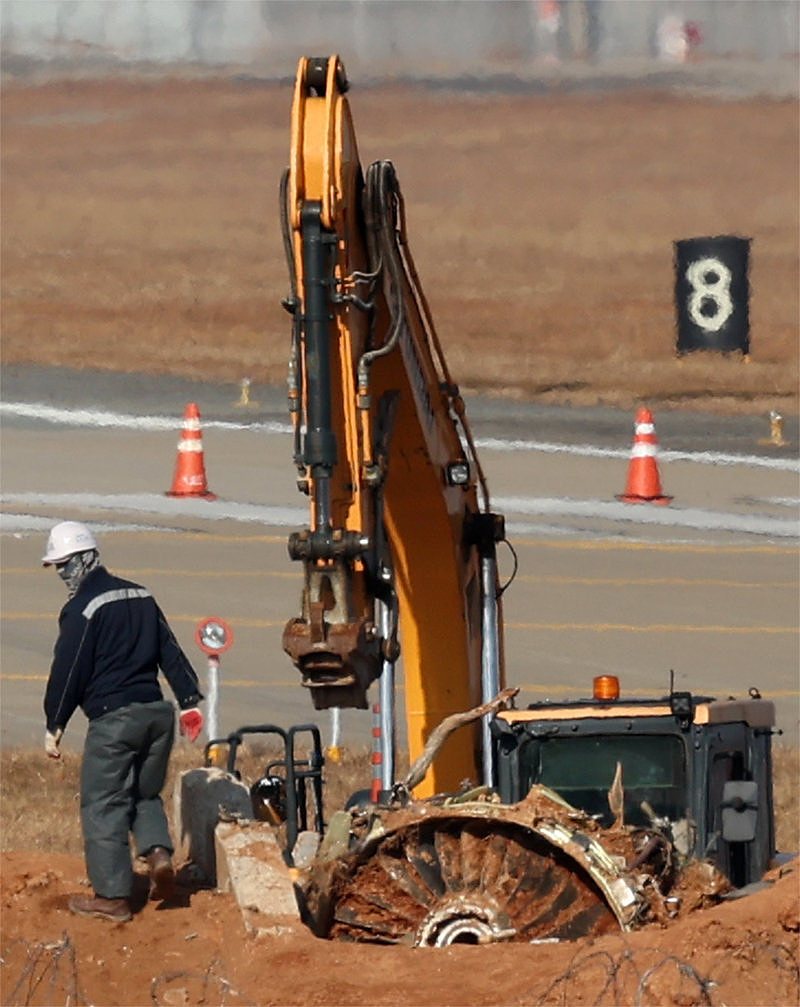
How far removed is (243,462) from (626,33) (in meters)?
13.7

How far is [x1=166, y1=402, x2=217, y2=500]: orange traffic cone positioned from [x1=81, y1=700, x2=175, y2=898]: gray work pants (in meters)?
14.1

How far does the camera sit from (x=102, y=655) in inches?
421

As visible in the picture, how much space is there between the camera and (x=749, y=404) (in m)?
29.9

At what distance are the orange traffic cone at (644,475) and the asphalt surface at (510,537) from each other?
0.18 metres

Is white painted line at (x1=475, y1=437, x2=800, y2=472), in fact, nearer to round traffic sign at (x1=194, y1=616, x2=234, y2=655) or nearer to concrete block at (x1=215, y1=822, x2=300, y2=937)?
round traffic sign at (x1=194, y1=616, x2=234, y2=655)

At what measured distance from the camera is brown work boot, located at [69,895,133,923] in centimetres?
1066

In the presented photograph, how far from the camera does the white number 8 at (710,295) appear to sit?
3203 centimetres

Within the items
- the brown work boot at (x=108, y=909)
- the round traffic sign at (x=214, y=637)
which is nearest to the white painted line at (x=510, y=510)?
the round traffic sign at (x=214, y=637)

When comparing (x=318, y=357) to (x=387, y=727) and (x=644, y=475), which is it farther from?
(x=644, y=475)

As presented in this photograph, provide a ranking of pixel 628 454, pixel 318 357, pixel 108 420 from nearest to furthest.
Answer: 1. pixel 318 357
2. pixel 628 454
3. pixel 108 420

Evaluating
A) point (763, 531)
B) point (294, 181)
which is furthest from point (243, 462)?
point (294, 181)

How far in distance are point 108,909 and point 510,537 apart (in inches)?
552

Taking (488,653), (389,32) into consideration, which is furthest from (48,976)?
(389,32)

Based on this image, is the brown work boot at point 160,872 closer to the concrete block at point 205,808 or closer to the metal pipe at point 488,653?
the concrete block at point 205,808
